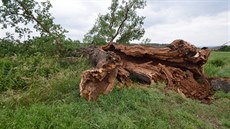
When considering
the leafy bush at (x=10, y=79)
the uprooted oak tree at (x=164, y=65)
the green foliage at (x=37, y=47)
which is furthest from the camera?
the green foliage at (x=37, y=47)

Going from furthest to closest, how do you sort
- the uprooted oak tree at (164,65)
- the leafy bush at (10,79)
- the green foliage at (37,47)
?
1. the green foliage at (37,47)
2. the leafy bush at (10,79)
3. the uprooted oak tree at (164,65)

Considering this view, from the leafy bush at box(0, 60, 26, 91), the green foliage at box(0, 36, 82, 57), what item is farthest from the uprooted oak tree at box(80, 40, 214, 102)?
the leafy bush at box(0, 60, 26, 91)

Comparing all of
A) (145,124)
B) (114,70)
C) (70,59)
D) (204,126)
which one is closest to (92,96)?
(114,70)

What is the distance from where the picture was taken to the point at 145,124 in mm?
4859

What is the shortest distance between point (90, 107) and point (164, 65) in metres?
2.69

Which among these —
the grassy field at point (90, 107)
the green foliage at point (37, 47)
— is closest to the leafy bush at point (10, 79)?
the grassy field at point (90, 107)

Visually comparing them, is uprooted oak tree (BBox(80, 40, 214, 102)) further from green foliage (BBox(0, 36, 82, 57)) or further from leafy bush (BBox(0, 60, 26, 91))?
leafy bush (BBox(0, 60, 26, 91))

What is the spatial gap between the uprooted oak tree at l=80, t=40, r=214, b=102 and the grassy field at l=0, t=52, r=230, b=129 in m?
0.34

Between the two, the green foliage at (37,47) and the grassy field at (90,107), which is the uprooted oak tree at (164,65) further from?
the green foliage at (37,47)

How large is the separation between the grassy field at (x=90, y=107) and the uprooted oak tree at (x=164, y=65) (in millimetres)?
338

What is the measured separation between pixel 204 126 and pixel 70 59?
4.48 metres

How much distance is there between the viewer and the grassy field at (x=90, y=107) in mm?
4715

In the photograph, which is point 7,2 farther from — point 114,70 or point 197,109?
point 197,109

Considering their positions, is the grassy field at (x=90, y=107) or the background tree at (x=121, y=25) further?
the background tree at (x=121, y=25)
